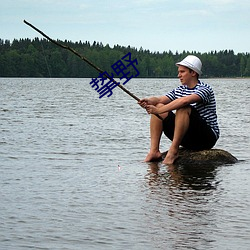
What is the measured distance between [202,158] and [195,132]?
495 mm

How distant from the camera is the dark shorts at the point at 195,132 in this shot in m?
8.77

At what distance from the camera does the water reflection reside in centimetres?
521

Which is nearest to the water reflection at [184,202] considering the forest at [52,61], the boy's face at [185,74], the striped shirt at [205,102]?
the striped shirt at [205,102]

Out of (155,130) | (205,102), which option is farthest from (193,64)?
(155,130)

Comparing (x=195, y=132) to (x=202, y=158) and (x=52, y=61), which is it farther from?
(x=52, y=61)

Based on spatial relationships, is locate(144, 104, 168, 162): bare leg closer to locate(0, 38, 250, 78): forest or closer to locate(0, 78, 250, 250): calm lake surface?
locate(0, 78, 250, 250): calm lake surface

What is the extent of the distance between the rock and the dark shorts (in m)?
0.07

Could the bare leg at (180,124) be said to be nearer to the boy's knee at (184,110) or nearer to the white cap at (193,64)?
the boy's knee at (184,110)

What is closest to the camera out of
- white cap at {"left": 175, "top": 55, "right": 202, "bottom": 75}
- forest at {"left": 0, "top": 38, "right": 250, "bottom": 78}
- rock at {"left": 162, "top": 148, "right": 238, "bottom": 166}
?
white cap at {"left": 175, "top": 55, "right": 202, "bottom": 75}

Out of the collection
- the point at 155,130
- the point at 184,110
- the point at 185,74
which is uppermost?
the point at 185,74

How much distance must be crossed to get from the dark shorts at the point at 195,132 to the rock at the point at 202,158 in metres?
0.07

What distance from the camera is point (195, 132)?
29.1 ft

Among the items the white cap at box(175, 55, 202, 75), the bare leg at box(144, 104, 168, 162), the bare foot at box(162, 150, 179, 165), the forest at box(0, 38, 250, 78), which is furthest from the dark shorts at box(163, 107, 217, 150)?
the forest at box(0, 38, 250, 78)

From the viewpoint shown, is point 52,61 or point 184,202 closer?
point 184,202
